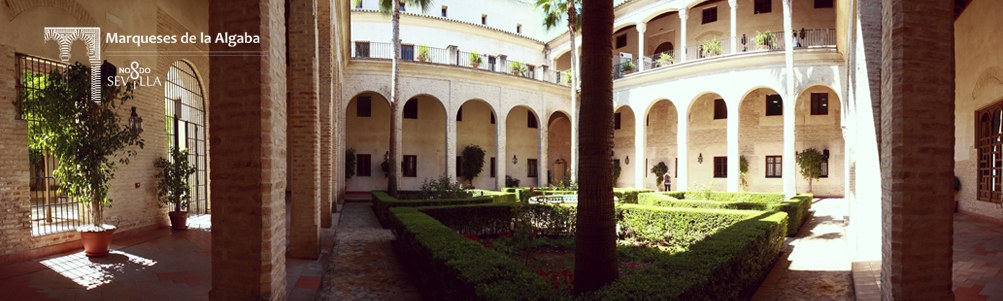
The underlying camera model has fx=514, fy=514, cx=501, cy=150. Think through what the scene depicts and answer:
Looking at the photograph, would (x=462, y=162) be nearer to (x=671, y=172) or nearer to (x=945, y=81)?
(x=671, y=172)

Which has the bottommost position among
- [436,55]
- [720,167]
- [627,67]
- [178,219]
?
[178,219]

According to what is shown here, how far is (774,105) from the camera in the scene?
2531cm

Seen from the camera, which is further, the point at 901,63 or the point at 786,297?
the point at 786,297

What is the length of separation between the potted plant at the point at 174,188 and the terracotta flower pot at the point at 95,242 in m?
2.85

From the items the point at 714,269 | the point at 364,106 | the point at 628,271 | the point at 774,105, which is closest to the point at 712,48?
the point at 774,105

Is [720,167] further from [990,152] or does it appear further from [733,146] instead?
[990,152]

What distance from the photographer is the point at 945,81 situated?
169 inches

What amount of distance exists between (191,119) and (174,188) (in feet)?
11.5

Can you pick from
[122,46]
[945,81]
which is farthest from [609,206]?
[122,46]

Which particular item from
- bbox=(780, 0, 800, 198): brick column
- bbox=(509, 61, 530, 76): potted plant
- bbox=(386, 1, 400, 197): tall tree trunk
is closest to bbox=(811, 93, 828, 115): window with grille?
bbox=(780, 0, 800, 198): brick column

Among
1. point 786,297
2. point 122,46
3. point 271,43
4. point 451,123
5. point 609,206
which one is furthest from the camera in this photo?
point 451,123

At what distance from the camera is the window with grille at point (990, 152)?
1146 cm

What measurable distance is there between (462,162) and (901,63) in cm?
2417

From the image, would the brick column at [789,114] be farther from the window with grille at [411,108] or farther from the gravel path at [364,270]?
the window with grille at [411,108]
